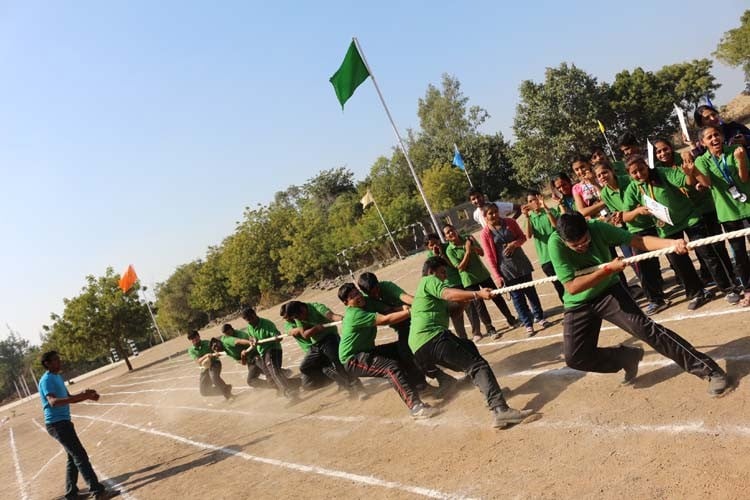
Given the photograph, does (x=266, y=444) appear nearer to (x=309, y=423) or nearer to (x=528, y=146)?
(x=309, y=423)

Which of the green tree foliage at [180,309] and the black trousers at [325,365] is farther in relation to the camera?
the green tree foliage at [180,309]

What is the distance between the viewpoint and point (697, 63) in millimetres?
51125

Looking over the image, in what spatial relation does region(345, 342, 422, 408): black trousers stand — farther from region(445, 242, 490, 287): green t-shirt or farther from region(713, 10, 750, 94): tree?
region(713, 10, 750, 94): tree

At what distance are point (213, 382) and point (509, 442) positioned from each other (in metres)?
8.52

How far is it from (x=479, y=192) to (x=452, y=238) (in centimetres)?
77

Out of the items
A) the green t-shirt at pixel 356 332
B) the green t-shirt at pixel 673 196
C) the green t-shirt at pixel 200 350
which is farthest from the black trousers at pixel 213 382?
the green t-shirt at pixel 673 196

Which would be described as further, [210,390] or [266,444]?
[210,390]

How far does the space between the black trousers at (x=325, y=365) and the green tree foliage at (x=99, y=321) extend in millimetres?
27484

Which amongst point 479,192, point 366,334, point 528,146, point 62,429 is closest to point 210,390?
point 62,429

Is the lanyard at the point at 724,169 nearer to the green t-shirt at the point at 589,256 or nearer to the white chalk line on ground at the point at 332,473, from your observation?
the green t-shirt at the point at 589,256

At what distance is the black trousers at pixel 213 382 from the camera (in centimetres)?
1165

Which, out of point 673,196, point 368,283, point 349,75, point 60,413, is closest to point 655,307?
point 673,196

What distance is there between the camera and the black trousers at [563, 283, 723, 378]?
405 centimetres

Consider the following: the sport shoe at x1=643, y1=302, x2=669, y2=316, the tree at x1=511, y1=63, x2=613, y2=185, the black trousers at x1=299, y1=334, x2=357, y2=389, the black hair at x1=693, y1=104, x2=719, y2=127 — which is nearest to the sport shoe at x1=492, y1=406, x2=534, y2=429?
the sport shoe at x1=643, y1=302, x2=669, y2=316
